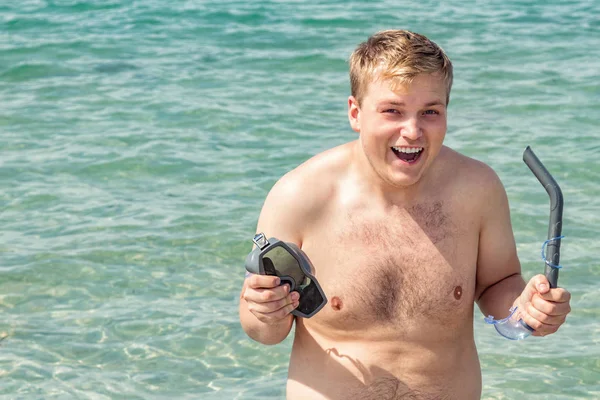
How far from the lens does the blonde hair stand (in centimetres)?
301

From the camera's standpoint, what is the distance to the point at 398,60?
302 cm

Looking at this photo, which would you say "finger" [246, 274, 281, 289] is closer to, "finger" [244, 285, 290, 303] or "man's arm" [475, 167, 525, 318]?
"finger" [244, 285, 290, 303]

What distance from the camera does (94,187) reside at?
7.23 meters

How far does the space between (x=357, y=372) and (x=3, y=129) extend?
610cm

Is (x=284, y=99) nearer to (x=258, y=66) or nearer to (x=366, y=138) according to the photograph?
(x=258, y=66)

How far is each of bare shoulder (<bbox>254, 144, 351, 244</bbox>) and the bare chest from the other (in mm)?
87

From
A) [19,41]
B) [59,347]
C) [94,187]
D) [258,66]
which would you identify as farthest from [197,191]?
[19,41]

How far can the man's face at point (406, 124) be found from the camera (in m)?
3.01

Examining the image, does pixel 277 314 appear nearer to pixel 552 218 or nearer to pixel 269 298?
pixel 269 298

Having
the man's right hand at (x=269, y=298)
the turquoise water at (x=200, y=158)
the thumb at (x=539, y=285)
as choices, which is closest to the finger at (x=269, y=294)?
the man's right hand at (x=269, y=298)

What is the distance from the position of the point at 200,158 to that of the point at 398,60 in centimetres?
488

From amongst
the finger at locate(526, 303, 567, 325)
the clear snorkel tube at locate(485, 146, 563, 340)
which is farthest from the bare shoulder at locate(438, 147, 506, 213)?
the finger at locate(526, 303, 567, 325)

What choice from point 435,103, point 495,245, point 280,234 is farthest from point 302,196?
point 495,245

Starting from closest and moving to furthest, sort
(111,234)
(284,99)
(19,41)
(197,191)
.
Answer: (111,234)
(197,191)
(284,99)
(19,41)
